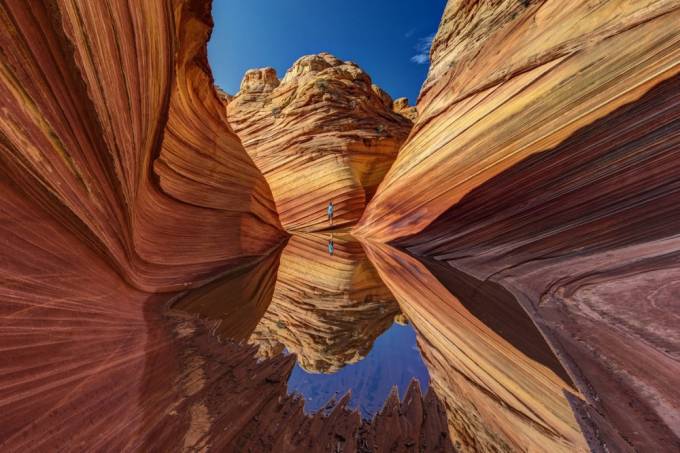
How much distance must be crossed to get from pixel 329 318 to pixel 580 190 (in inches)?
135

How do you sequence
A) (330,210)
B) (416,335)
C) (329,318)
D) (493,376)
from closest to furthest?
(493,376) < (416,335) < (329,318) < (330,210)

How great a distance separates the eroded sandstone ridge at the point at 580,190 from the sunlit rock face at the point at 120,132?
260 cm

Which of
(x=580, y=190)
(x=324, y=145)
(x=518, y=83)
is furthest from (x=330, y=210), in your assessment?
(x=580, y=190)

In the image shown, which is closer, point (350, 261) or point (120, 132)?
point (120, 132)

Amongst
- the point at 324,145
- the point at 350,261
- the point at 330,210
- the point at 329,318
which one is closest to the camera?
the point at 329,318

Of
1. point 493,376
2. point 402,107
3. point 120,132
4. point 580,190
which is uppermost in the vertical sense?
point 402,107

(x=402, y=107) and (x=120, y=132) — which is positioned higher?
(x=402, y=107)

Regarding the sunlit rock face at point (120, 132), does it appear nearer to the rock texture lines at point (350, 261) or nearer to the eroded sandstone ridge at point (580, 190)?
the rock texture lines at point (350, 261)

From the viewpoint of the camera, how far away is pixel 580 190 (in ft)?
9.45

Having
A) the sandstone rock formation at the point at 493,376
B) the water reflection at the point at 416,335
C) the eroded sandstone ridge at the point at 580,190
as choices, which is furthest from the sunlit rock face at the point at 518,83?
the sandstone rock formation at the point at 493,376

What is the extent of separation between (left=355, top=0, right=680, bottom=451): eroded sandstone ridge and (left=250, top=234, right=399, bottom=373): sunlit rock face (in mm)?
1137

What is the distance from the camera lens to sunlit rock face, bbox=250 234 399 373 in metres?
3.88

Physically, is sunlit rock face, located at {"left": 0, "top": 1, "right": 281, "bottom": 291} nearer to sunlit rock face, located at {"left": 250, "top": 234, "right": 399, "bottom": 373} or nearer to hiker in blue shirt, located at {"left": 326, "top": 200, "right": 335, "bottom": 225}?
sunlit rock face, located at {"left": 250, "top": 234, "right": 399, "bottom": 373}

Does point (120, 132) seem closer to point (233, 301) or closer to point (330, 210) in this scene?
point (233, 301)
